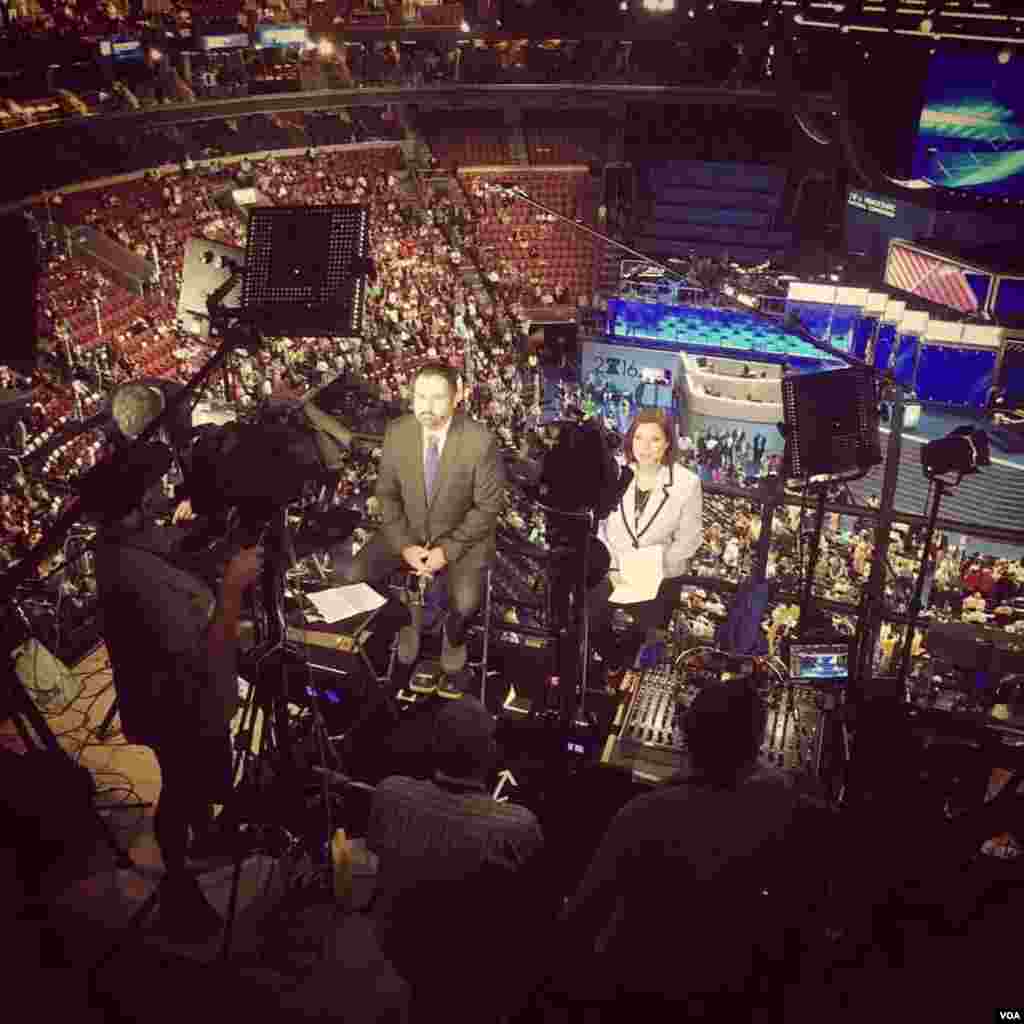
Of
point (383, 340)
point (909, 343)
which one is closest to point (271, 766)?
point (383, 340)

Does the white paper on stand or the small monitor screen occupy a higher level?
the small monitor screen

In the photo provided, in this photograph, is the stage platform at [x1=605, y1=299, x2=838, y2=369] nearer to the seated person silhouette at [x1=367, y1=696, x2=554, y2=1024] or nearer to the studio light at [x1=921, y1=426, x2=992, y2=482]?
the studio light at [x1=921, y1=426, x2=992, y2=482]

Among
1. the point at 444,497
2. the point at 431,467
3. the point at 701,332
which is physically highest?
the point at 431,467

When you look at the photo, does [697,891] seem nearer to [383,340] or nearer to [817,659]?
[817,659]

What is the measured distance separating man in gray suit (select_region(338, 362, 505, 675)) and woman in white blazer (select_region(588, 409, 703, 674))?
0.53 m

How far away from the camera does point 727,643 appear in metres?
3.19

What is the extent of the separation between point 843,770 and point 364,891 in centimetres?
159

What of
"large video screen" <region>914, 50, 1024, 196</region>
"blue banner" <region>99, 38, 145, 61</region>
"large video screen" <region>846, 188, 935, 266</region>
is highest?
"blue banner" <region>99, 38, 145, 61</region>

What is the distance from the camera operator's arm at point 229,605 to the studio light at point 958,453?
2312 mm

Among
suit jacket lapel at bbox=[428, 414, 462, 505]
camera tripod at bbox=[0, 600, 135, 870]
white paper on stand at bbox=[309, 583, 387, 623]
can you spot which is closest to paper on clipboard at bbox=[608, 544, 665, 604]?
suit jacket lapel at bbox=[428, 414, 462, 505]

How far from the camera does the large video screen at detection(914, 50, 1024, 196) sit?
A: 1015cm

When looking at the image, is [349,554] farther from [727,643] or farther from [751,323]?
[751,323]

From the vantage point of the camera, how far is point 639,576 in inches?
134

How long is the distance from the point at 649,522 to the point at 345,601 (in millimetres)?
1326
